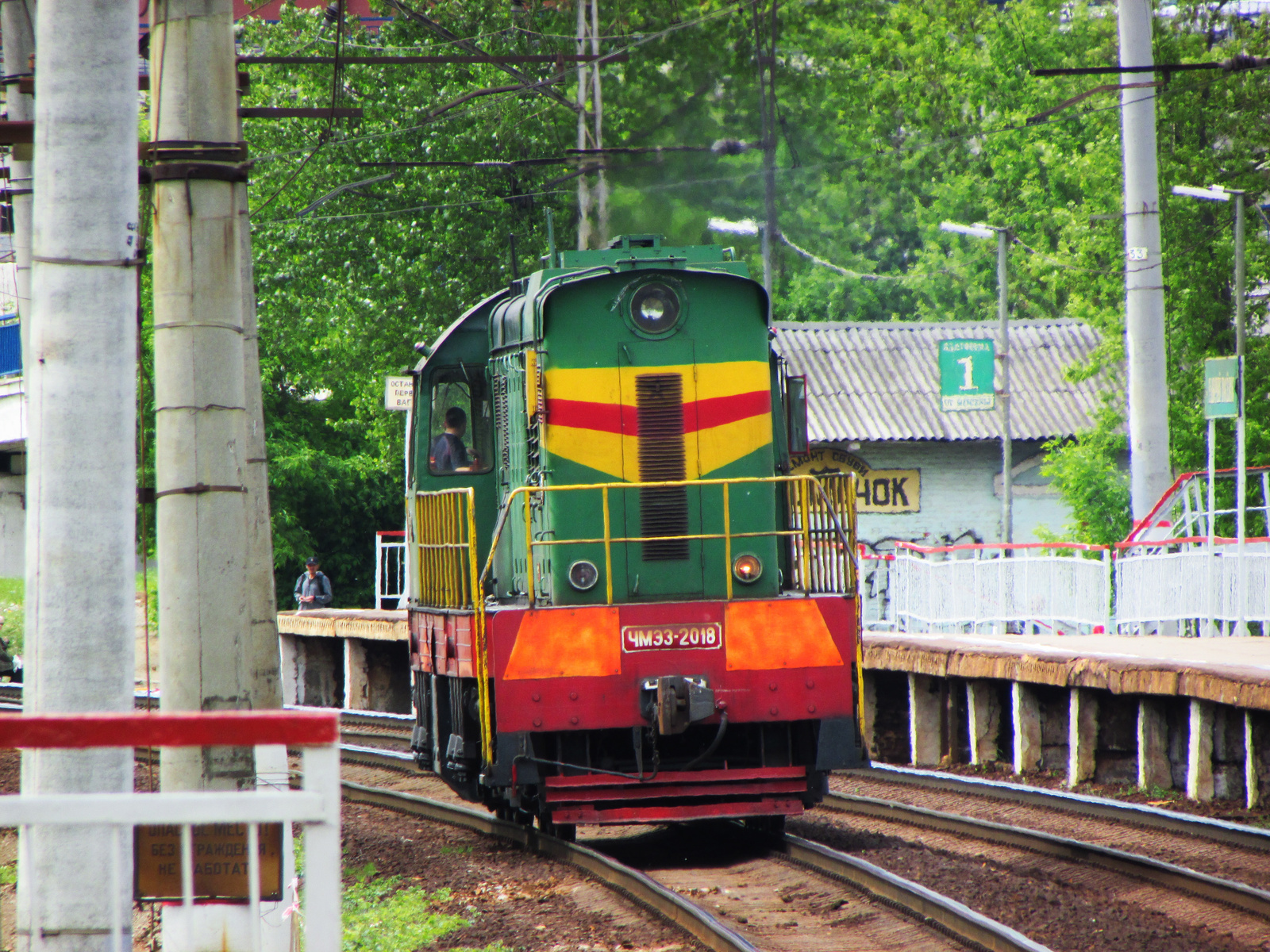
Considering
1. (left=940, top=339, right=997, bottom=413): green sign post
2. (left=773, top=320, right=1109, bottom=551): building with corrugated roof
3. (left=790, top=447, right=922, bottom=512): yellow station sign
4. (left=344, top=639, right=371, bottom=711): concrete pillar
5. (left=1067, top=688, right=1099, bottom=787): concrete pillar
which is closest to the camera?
(left=1067, top=688, right=1099, bottom=787): concrete pillar

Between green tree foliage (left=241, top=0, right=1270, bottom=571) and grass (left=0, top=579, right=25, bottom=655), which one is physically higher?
green tree foliage (left=241, top=0, right=1270, bottom=571)

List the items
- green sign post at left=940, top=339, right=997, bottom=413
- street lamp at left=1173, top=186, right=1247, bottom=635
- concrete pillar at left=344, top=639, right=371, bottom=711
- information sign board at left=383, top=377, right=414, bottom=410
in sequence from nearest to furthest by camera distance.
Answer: information sign board at left=383, top=377, right=414, bottom=410, street lamp at left=1173, top=186, right=1247, bottom=635, concrete pillar at left=344, top=639, right=371, bottom=711, green sign post at left=940, top=339, right=997, bottom=413

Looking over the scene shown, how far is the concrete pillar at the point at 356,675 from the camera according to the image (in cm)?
2195

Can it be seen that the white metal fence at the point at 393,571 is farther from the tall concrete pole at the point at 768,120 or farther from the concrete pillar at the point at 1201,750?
the concrete pillar at the point at 1201,750

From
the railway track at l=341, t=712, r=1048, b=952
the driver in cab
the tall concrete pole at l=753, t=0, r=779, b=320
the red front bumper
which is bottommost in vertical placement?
the railway track at l=341, t=712, r=1048, b=952

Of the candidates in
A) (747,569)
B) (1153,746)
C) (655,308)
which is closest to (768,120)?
(1153,746)

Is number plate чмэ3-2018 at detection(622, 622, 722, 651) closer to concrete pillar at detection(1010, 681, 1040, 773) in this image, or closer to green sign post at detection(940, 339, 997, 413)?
concrete pillar at detection(1010, 681, 1040, 773)

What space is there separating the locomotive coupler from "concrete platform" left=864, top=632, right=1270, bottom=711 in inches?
162

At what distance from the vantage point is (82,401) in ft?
14.7

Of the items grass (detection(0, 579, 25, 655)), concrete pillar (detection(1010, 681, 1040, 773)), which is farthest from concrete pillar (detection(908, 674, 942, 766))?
grass (detection(0, 579, 25, 655))

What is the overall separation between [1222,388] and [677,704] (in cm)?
1144

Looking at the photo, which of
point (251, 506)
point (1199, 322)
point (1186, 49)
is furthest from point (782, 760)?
point (1186, 49)

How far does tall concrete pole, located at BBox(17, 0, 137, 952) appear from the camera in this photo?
14.5 ft

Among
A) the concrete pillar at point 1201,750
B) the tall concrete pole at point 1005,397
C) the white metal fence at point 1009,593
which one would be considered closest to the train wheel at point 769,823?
the concrete pillar at point 1201,750
